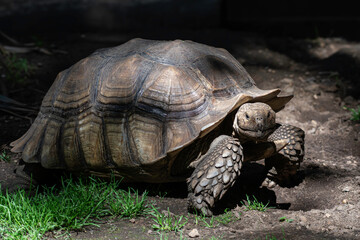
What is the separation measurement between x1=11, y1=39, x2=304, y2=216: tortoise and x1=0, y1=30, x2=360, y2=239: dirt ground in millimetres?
271

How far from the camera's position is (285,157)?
11.8 ft

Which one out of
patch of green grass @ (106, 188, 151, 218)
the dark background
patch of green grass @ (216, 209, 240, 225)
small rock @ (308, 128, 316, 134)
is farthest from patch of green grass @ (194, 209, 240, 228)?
the dark background

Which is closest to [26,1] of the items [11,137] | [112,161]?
[11,137]

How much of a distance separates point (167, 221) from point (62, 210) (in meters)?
0.70

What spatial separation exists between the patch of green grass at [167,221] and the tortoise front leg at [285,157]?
100 centimetres

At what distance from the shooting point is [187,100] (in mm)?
3234

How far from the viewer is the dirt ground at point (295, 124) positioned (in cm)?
292

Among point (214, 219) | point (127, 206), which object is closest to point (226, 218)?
point (214, 219)

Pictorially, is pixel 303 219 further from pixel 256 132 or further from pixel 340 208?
pixel 256 132

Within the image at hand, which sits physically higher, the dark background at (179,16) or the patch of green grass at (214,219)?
the dark background at (179,16)

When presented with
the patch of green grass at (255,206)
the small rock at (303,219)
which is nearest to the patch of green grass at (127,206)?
the patch of green grass at (255,206)

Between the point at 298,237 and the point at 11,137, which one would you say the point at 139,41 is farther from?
the point at 298,237

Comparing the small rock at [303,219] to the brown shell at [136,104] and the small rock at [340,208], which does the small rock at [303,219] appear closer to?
the small rock at [340,208]

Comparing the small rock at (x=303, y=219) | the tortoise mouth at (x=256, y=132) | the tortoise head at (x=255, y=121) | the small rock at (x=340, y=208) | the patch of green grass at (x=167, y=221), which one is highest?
the tortoise head at (x=255, y=121)
